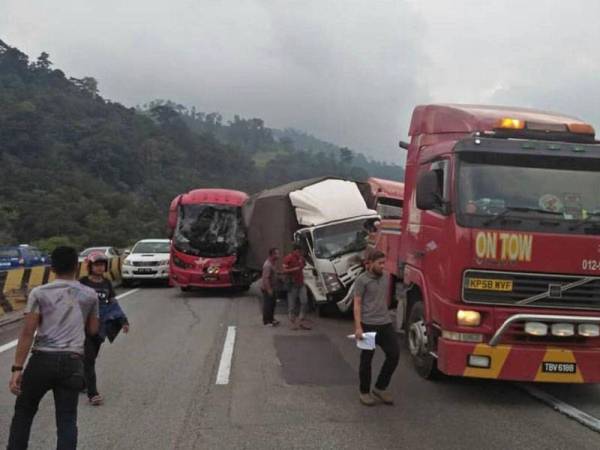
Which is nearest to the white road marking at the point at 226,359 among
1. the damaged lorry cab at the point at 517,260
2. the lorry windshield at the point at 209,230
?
the damaged lorry cab at the point at 517,260

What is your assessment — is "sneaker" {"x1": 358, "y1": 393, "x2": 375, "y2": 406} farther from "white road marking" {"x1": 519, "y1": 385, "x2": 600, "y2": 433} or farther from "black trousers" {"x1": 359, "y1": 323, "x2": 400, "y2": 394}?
"white road marking" {"x1": 519, "y1": 385, "x2": 600, "y2": 433}

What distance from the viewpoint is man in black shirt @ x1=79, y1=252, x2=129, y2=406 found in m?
6.44

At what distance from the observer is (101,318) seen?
6.65 metres

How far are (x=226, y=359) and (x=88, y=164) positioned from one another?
66000 millimetres

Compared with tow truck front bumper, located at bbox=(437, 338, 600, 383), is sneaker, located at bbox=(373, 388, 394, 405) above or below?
below

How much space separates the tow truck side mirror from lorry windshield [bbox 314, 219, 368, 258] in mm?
6030

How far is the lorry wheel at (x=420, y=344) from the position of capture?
729 cm

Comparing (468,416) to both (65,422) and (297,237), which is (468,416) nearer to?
(65,422)

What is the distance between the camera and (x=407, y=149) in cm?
934

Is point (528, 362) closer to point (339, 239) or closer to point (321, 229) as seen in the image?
point (339, 239)

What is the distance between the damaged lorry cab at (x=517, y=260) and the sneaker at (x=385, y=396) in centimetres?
62

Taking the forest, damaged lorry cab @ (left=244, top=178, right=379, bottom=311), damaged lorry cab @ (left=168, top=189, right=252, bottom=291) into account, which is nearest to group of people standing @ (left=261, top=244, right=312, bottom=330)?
damaged lorry cab @ (left=244, top=178, right=379, bottom=311)

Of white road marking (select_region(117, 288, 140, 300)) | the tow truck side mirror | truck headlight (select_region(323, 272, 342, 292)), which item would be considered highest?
the tow truck side mirror

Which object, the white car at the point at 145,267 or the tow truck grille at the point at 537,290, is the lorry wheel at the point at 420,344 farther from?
the white car at the point at 145,267
